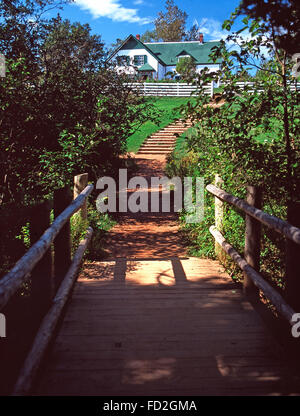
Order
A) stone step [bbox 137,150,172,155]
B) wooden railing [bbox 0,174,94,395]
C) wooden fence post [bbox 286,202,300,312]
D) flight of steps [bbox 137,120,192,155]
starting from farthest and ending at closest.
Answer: flight of steps [bbox 137,120,192,155] → stone step [bbox 137,150,172,155] → wooden fence post [bbox 286,202,300,312] → wooden railing [bbox 0,174,94,395]

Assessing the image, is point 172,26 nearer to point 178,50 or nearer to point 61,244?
point 178,50

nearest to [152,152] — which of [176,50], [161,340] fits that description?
[161,340]

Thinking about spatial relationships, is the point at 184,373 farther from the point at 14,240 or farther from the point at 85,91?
the point at 85,91

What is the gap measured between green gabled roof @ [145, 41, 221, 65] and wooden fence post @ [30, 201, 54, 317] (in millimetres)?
49560

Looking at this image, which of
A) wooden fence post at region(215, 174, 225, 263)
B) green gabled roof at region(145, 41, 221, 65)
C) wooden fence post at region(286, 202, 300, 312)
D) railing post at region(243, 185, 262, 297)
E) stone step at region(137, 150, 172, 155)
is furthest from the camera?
green gabled roof at region(145, 41, 221, 65)

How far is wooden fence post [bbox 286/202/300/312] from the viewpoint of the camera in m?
3.28

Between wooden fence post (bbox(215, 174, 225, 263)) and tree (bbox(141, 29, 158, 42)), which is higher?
tree (bbox(141, 29, 158, 42))

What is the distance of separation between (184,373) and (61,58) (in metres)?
7.86

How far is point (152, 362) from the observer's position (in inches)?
124

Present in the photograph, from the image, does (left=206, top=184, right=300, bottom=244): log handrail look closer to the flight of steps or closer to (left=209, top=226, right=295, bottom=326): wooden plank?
(left=209, top=226, right=295, bottom=326): wooden plank

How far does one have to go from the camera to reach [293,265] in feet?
11.1

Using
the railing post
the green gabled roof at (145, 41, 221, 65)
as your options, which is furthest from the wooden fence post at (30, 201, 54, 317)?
the green gabled roof at (145, 41, 221, 65)

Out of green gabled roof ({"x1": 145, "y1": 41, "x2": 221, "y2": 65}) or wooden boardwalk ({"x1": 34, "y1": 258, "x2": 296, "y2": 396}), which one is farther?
green gabled roof ({"x1": 145, "y1": 41, "x2": 221, "y2": 65})
